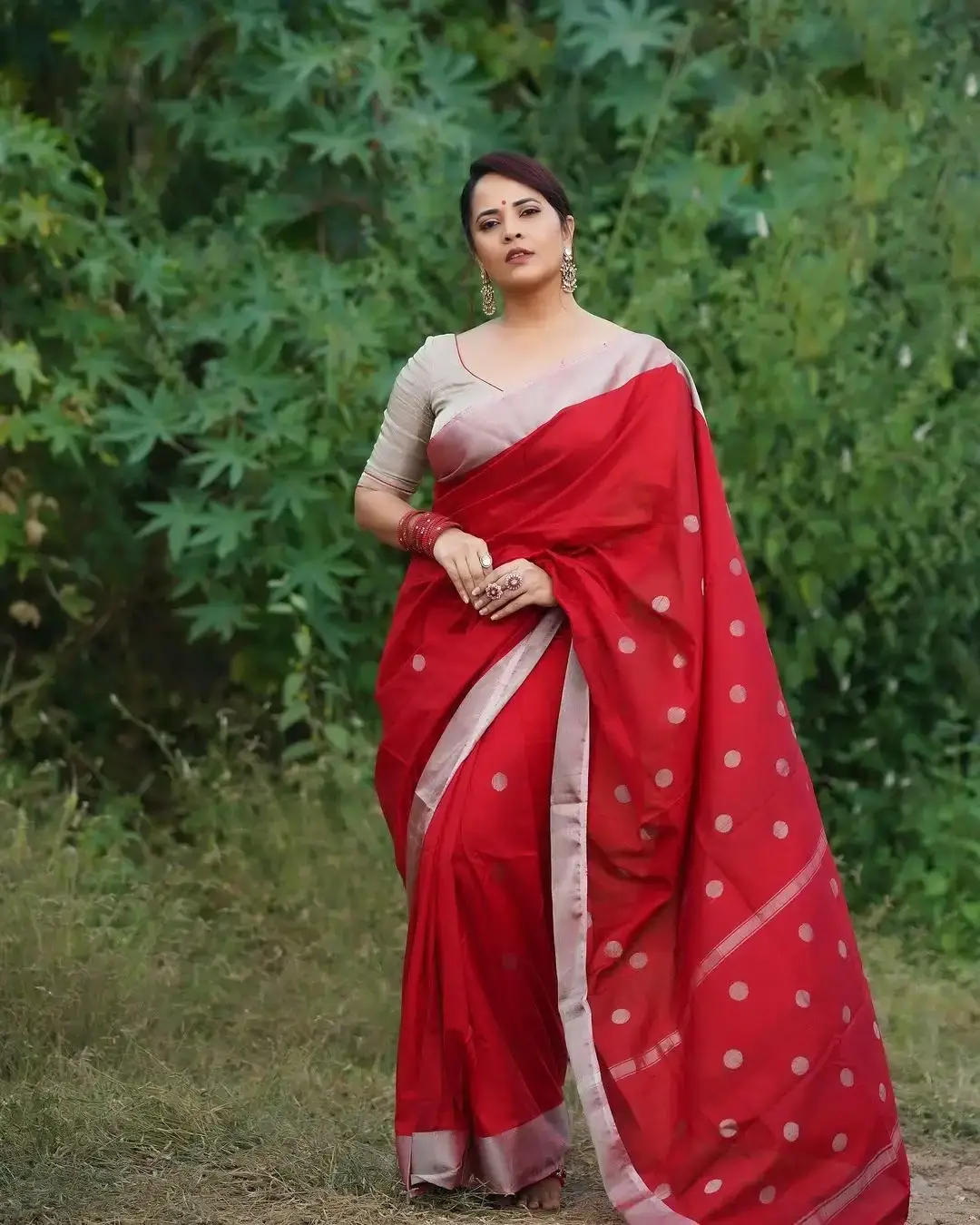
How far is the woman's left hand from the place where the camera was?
299cm

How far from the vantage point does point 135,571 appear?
570cm

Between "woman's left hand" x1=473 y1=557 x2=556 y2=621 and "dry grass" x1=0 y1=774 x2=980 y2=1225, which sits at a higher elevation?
"woman's left hand" x1=473 y1=557 x2=556 y2=621

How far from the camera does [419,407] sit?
3.18 metres

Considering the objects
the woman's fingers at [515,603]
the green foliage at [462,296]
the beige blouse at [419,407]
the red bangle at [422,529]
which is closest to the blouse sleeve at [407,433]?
the beige blouse at [419,407]

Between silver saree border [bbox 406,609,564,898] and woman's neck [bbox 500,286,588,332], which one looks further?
woman's neck [bbox 500,286,588,332]

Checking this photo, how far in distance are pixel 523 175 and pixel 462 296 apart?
7.04ft

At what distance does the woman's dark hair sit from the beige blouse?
0.22 m

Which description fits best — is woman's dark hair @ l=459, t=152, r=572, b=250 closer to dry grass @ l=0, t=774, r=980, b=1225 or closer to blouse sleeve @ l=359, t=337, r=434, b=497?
blouse sleeve @ l=359, t=337, r=434, b=497

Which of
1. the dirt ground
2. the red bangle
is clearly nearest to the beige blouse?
the red bangle

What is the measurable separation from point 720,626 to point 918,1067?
1.58 meters

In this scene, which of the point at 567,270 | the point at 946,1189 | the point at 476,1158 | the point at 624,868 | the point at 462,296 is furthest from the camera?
the point at 462,296

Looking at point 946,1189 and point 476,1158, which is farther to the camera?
point 946,1189

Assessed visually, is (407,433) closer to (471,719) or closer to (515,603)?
(515,603)

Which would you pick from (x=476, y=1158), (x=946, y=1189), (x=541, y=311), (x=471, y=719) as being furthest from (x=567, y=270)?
(x=946, y=1189)
